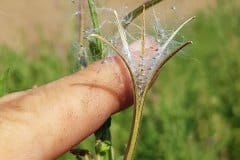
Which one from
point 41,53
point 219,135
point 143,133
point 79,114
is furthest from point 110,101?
point 41,53

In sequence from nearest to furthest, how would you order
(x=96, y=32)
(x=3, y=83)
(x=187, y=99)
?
(x=96, y=32) → (x=3, y=83) → (x=187, y=99)

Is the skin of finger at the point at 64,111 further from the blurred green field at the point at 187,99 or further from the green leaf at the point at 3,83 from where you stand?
the blurred green field at the point at 187,99

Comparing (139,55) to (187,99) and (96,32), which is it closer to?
(96,32)

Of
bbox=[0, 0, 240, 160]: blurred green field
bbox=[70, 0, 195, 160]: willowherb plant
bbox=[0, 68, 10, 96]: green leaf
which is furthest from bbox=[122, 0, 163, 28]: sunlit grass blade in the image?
bbox=[0, 0, 240, 160]: blurred green field

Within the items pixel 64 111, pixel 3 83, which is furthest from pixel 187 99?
pixel 64 111

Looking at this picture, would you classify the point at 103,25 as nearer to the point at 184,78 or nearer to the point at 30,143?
the point at 30,143

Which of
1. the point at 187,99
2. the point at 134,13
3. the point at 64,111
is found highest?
the point at 134,13

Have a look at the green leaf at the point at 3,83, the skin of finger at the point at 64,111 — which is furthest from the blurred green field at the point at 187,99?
the skin of finger at the point at 64,111

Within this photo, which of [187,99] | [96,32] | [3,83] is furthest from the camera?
[187,99]
